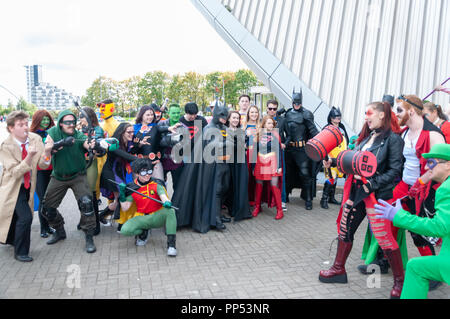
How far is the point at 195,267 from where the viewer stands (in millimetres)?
4312

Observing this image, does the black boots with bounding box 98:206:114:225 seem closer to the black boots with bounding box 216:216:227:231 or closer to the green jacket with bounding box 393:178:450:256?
the black boots with bounding box 216:216:227:231

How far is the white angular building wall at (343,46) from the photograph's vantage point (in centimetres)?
884

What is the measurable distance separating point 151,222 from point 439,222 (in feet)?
11.2

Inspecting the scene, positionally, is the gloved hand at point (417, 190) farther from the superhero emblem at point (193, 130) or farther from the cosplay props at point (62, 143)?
the cosplay props at point (62, 143)

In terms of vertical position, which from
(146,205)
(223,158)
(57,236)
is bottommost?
(57,236)

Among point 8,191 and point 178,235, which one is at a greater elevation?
point 8,191

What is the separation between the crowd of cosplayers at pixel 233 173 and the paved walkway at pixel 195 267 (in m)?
0.19

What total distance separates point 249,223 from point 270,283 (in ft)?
7.48

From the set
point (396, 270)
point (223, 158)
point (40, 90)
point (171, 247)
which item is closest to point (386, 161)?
point (396, 270)

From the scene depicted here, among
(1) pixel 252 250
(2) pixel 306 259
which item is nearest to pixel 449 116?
(2) pixel 306 259

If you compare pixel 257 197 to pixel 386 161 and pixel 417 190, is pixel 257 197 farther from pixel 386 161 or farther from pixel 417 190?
pixel 386 161

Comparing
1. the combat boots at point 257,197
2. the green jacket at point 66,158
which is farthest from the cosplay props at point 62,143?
the combat boots at point 257,197

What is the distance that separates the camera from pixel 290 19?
9969 mm

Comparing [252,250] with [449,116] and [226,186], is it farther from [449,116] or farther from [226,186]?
[449,116]
